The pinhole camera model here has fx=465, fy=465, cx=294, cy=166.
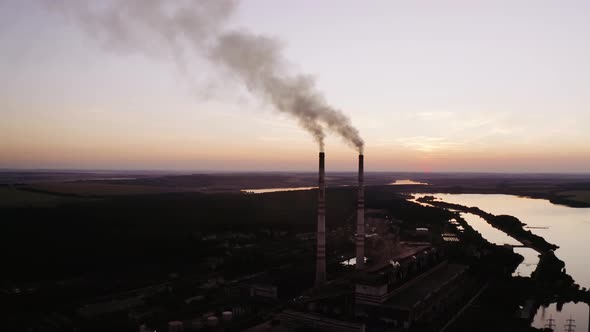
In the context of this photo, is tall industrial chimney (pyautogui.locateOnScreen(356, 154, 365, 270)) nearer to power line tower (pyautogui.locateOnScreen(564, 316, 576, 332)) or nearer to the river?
the river

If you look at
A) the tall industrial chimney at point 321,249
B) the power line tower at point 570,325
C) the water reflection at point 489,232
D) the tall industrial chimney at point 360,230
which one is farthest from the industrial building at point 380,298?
the water reflection at point 489,232

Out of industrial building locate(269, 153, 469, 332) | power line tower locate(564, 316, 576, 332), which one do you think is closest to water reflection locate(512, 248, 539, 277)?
power line tower locate(564, 316, 576, 332)

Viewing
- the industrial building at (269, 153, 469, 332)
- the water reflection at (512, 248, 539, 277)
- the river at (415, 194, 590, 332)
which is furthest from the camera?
the water reflection at (512, 248, 539, 277)

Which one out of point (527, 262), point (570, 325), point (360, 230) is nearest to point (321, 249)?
point (360, 230)

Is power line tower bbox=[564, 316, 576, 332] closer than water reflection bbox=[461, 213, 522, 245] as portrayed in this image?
Yes

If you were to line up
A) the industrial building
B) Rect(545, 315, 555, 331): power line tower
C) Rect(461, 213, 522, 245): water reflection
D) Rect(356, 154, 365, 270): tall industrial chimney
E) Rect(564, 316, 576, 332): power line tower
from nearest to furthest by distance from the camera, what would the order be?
the industrial building
Rect(564, 316, 576, 332): power line tower
Rect(545, 315, 555, 331): power line tower
Rect(356, 154, 365, 270): tall industrial chimney
Rect(461, 213, 522, 245): water reflection

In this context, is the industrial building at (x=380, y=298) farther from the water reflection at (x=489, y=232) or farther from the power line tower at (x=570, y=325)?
the water reflection at (x=489, y=232)

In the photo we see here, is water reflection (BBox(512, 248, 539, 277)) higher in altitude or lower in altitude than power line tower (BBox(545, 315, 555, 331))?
higher

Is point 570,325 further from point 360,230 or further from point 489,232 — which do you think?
point 489,232

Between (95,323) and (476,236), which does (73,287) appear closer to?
(95,323)

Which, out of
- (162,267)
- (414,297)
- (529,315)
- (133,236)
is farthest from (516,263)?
(133,236)

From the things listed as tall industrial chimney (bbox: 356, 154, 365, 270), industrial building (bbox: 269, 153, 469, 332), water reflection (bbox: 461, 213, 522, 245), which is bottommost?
water reflection (bbox: 461, 213, 522, 245)
